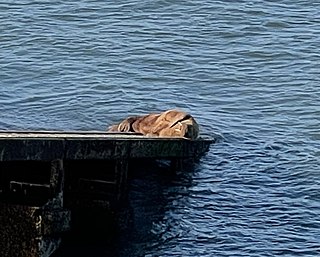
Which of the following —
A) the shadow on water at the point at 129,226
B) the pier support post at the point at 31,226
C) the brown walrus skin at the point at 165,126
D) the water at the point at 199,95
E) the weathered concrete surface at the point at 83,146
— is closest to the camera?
the weathered concrete surface at the point at 83,146

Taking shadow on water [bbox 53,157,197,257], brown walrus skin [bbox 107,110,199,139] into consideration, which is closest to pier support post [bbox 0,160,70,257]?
shadow on water [bbox 53,157,197,257]

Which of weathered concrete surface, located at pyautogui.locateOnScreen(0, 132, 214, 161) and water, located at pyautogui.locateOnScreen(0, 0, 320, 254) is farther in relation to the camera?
water, located at pyautogui.locateOnScreen(0, 0, 320, 254)

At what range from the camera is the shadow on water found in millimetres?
12602

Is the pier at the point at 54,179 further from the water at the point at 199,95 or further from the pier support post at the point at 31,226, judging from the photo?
the water at the point at 199,95

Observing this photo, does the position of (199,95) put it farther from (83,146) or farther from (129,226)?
(83,146)

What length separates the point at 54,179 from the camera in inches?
467

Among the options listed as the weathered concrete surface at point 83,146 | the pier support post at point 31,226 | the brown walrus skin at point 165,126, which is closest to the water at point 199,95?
the brown walrus skin at point 165,126

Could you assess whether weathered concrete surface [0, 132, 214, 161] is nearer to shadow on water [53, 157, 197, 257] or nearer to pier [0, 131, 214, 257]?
pier [0, 131, 214, 257]

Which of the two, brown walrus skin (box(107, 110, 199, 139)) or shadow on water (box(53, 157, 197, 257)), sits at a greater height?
brown walrus skin (box(107, 110, 199, 139))

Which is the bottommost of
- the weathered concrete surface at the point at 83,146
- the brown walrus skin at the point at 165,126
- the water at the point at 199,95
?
the water at the point at 199,95

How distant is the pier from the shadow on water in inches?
7.4

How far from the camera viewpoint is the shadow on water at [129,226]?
12602 mm

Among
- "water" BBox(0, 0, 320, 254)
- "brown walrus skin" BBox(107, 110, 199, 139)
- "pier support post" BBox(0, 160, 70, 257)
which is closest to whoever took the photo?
"pier support post" BBox(0, 160, 70, 257)

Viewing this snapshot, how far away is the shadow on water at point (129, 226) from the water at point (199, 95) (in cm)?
2
